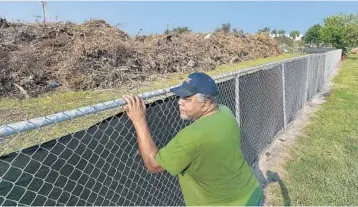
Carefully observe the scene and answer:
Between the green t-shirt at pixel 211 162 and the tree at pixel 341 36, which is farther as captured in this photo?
the tree at pixel 341 36

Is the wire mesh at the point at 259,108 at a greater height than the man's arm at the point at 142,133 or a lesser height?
lesser

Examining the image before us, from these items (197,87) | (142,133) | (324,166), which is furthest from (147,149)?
(324,166)

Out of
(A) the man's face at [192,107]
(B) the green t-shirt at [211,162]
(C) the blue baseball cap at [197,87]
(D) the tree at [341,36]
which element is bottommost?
(D) the tree at [341,36]

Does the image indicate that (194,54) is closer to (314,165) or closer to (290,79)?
(290,79)

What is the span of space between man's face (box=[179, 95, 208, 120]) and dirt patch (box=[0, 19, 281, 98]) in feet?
30.1

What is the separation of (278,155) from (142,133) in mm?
4219

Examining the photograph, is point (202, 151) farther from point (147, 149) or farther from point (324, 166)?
point (324, 166)

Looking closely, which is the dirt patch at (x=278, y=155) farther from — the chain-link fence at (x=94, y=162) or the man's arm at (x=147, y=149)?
the man's arm at (x=147, y=149)

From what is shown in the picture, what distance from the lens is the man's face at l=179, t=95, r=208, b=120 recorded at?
8.25 feet

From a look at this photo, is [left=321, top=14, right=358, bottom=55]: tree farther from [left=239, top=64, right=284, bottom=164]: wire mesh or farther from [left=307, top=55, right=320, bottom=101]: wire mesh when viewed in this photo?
[left=239, top=64, right=284, bottom=164]: wire mesh

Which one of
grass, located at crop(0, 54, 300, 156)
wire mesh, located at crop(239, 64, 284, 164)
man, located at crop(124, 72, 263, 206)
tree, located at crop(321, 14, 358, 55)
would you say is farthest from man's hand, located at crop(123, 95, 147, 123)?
tree, located at crop(321, 14, 358, 55)

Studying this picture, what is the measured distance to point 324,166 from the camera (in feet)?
18.6

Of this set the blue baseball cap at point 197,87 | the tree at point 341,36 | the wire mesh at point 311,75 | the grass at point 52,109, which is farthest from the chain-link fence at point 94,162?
the tree at point 341,36

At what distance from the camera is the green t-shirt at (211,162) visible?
88.9 inches
